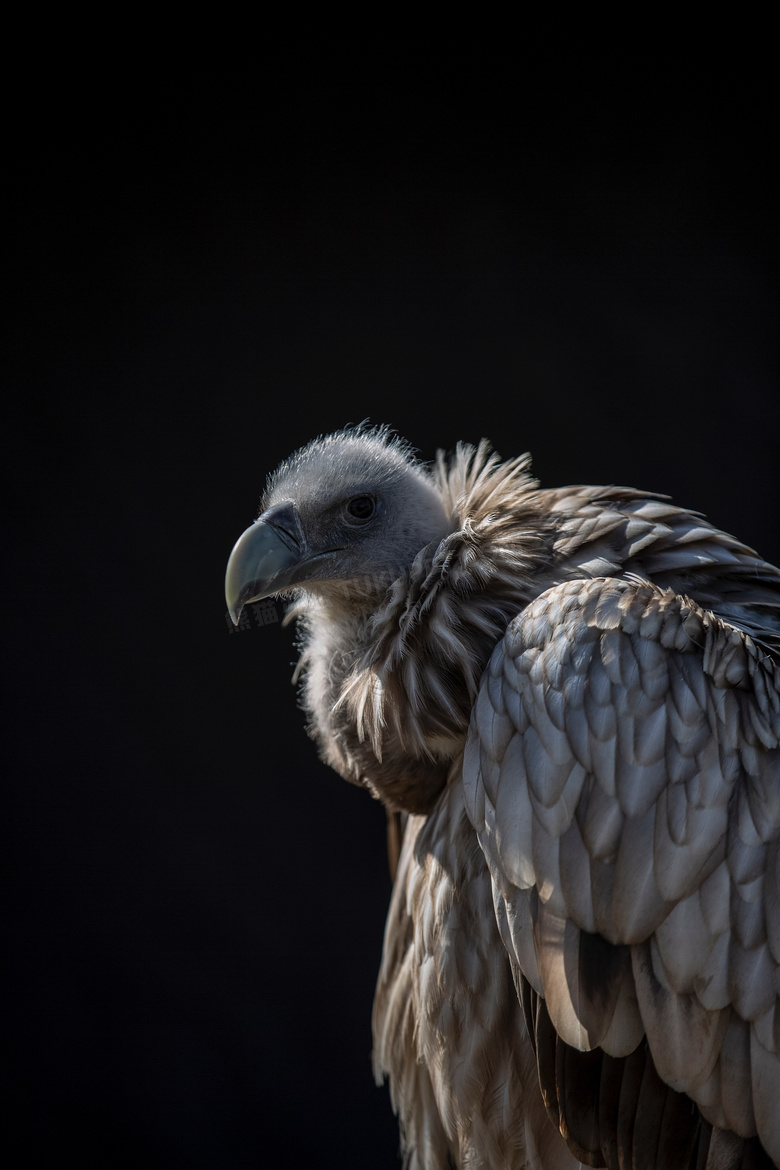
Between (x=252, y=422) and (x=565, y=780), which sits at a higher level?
(x=252, y=422)

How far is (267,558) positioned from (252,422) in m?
0.96

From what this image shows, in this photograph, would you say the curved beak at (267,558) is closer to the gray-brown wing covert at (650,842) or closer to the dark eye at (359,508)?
the dark eye at (359,508)

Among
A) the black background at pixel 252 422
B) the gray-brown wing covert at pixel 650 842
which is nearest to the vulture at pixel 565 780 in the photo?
the gray-brown wing covert at pixel 650 842

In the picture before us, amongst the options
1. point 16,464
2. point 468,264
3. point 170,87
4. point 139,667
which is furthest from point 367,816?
point 170,87

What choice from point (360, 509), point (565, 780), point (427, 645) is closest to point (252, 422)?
point (360, 509)

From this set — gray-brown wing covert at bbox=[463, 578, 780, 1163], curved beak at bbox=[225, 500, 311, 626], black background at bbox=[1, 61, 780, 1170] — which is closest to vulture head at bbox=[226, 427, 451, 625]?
curved beak at bbox=[225, 500, 311, 626]

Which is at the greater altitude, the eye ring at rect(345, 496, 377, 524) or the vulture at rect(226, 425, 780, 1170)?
the eye ring at rect(345, 496, 377, 524)

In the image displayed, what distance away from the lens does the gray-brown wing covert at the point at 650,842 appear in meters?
0.89

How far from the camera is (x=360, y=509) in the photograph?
1263 millimetres

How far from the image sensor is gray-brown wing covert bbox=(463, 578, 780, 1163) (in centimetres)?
89

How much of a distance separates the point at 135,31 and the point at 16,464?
0.91 meters

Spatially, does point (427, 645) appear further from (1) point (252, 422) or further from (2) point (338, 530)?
(1) point (252, 422)

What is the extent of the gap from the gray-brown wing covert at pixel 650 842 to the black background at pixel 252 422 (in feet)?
4.07

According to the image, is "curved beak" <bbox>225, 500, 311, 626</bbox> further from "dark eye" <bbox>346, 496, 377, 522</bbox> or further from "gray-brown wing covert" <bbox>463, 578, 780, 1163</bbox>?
"gray-brown wing covert" <bbox>463, 578, 780, 1163</bbox>
